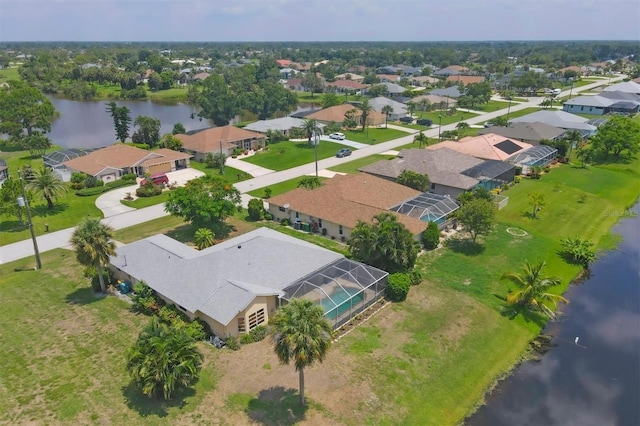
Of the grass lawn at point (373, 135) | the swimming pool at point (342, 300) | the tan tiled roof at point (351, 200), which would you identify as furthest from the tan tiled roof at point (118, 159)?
the swimming pool at point (342, 300)

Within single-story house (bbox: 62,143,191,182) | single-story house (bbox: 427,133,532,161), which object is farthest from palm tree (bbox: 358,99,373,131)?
single-story house (bbox: 62,143,191,182)

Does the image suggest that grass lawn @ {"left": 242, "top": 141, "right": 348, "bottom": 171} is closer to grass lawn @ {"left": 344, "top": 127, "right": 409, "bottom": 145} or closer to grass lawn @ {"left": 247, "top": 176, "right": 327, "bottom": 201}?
grass lawn @ {"left": 344, "top": 127, "right": 409, "bottom": 145}

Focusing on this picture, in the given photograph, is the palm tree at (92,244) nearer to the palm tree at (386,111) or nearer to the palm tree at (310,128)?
the palm tree at (310,128)

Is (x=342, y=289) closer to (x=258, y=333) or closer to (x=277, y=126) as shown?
(x=258, y=333)

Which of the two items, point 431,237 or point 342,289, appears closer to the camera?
point 342,289

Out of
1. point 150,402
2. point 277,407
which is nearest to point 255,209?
point 150,402

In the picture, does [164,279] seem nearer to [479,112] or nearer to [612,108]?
[479,112]
